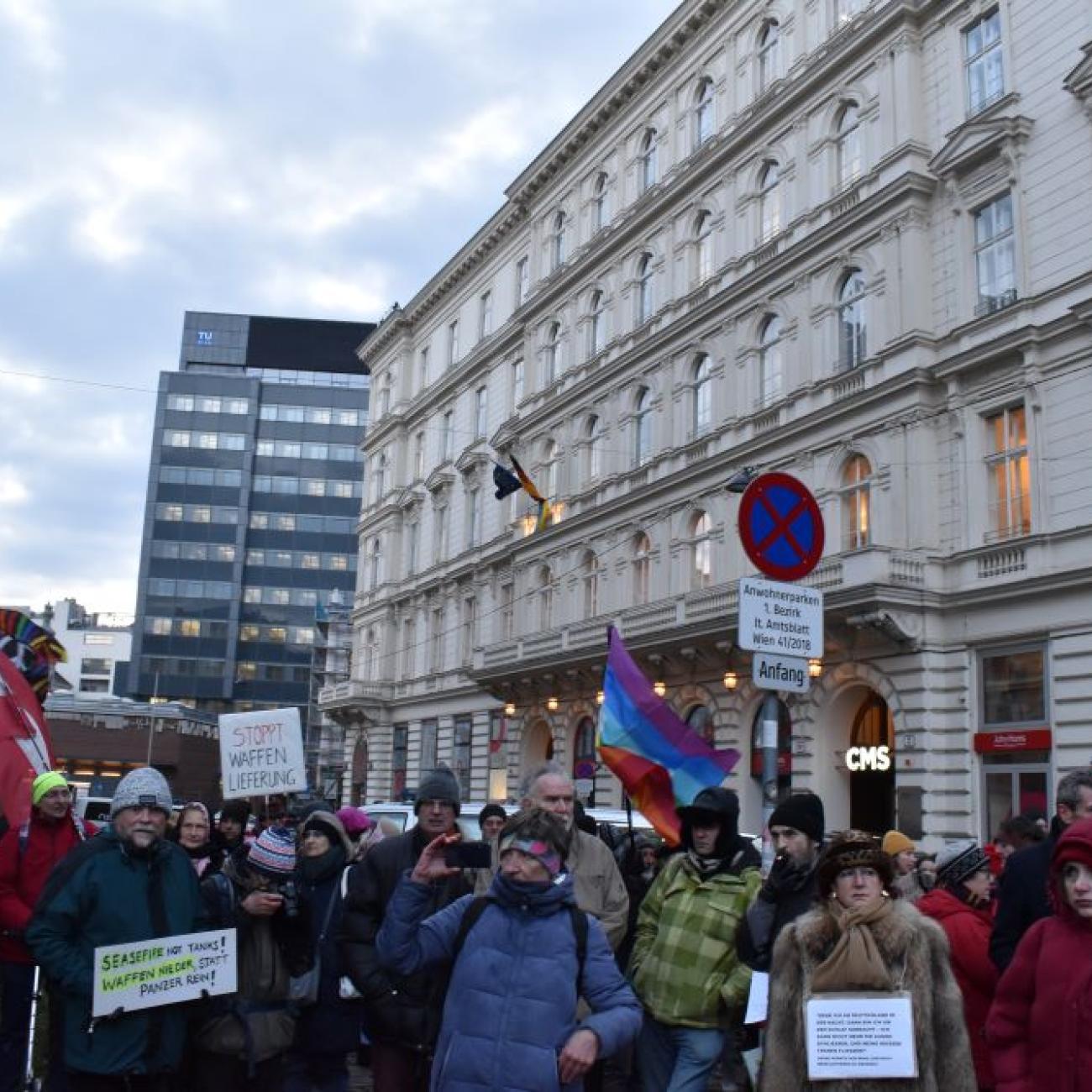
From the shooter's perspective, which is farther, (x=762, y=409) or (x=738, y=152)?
(x=738, y=152)

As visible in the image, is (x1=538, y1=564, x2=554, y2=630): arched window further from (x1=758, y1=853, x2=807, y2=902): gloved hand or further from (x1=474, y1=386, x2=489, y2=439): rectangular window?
(x1=758, y1=853, x2=807, y2=902): gloved hand

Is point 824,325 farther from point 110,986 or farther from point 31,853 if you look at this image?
point 110,986

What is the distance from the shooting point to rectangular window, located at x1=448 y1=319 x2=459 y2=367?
171ft

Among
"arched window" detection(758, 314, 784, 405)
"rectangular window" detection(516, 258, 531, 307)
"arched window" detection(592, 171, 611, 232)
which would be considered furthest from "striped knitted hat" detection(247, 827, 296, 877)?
"rectangular window" detection(516, 258, 531, 307)

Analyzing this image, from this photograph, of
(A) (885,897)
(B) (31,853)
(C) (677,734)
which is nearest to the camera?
(A) (885,897)

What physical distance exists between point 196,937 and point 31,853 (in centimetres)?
289

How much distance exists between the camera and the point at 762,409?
97.9ft

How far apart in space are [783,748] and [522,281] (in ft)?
78.7

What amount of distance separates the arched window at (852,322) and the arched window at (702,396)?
4.86 m

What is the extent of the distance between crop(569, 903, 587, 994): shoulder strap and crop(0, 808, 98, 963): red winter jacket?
442cm

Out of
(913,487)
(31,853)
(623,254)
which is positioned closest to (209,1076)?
(31,853)

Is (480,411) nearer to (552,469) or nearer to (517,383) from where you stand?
(517,383)

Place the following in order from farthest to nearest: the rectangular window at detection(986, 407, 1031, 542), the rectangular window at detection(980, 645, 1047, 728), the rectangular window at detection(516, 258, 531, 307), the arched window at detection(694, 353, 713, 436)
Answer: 1. the rectangular window at detection(516, 258, 531, 307)
2. the arched window at detection(694, 353, 713, 436)
3. the rectangular window at detection(986, 407, 1031, 542)
4. the rectangular window at detection(980, 645, 1047, 728)

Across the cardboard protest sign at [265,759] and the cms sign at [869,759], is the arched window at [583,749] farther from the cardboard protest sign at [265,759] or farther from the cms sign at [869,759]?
the cardboard protest sign at [265,759]
